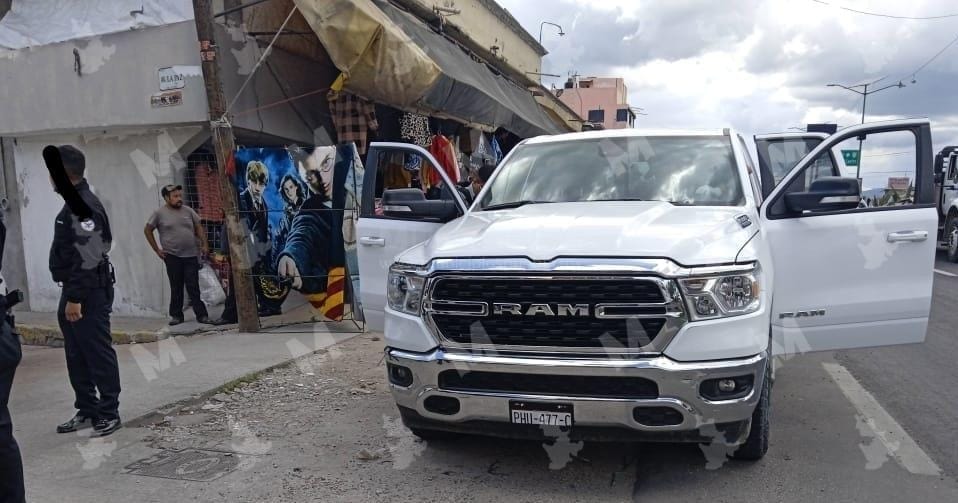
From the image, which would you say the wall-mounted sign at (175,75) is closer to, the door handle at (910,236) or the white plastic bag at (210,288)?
the white plastic bag at (210,288)

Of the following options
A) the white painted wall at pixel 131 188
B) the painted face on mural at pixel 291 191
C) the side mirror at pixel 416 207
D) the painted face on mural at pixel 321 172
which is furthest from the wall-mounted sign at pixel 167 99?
the side mirror at pixel 416 207

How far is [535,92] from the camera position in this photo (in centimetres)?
1955

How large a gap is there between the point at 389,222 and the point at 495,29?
1331 cm

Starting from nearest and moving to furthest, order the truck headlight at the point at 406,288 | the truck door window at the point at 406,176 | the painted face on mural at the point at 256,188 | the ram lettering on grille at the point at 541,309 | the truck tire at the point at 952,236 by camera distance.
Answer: the ram lettering on grille at the point at 541,309 < the truck headlight at the point at 406,288 < the painted face on mural at the point at 256,188 < the truck door window at the point at 406,176 < the truck tire at the point at 952,236

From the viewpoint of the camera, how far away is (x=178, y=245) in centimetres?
840

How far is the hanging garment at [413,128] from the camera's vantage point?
10742 mm

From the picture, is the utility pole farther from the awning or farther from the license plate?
the license plate

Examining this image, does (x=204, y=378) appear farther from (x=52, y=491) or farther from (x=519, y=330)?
(x=519, y=330)

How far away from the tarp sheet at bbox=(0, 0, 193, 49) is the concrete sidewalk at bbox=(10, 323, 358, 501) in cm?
400

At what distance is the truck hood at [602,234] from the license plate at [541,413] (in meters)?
0.71

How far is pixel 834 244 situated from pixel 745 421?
1.45m

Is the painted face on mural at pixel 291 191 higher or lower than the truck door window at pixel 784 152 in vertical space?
lower

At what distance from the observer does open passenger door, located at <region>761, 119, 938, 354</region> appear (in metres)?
4.22

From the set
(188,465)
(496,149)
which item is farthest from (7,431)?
(496,149)
